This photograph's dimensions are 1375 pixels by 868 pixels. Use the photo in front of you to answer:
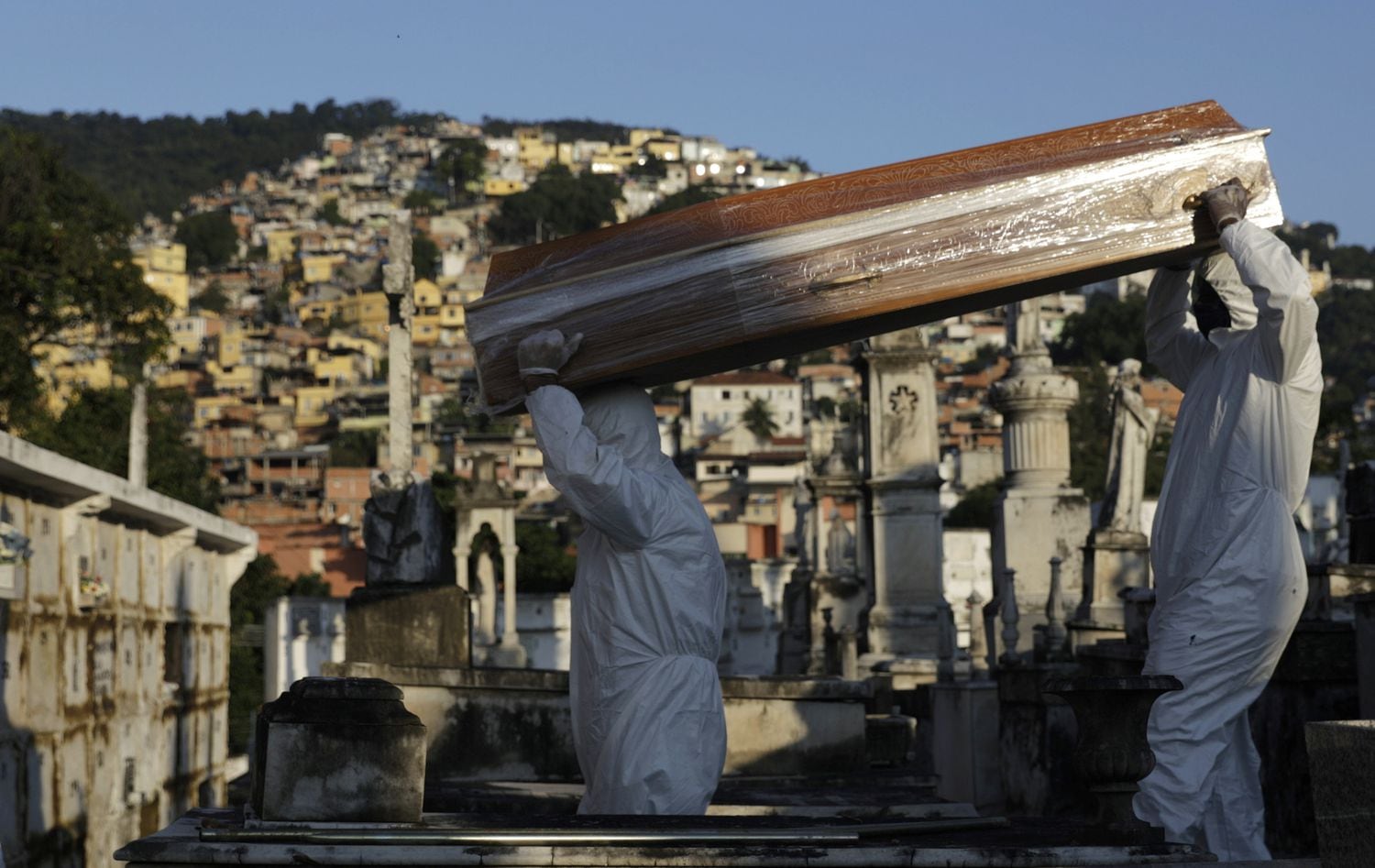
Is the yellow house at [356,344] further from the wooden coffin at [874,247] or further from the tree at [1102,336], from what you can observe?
the wooden coffin at [874,247]

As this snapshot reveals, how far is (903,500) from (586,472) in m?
12.6

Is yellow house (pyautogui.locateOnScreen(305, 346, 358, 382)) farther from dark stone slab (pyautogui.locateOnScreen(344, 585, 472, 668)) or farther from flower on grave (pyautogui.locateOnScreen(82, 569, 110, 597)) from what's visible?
dark stone slab (pyautogui.locateOnScreen(344, 585, 472, 668))

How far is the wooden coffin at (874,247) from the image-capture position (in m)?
6.77

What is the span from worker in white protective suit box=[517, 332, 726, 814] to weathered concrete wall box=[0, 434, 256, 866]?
8.07 metres

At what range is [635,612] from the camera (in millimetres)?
6750

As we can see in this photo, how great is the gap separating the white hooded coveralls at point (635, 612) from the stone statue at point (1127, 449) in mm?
9466

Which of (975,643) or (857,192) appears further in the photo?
(975,643)

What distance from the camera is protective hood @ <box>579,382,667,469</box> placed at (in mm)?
6949

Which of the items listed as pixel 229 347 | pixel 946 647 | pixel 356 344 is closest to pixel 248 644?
pixel 946 647

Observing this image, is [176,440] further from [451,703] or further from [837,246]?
[837,246]

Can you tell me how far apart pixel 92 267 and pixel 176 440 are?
2423cm

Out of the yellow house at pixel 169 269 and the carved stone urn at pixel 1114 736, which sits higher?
the yellow house at pixel 169 269

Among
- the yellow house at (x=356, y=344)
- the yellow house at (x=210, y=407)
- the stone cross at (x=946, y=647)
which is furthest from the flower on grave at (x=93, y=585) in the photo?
the yellow house at (x=356, y=344)

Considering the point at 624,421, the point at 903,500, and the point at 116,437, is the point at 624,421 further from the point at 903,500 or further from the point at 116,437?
the point at 116,437
